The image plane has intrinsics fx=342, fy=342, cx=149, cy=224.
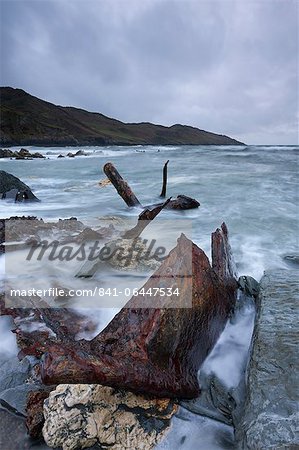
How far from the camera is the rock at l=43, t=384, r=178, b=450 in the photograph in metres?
1.81

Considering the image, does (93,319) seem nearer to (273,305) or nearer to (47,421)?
(47,421)

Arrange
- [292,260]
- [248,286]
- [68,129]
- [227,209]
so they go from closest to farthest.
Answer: [248,286] → [292,260] → [227,209] → [68,129]

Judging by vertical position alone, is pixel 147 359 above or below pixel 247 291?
above

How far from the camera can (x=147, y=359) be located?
1.80m

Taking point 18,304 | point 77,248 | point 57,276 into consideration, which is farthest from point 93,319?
point 77,248

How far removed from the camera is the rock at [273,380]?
1604 millimetres

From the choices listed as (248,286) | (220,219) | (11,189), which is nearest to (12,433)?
(248,286)

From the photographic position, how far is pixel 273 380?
1.94 m

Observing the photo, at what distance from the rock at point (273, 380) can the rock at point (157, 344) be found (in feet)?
1.24

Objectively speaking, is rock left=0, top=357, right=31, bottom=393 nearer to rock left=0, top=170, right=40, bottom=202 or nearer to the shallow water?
the shallow water

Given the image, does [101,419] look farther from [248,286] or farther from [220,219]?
[220,219]

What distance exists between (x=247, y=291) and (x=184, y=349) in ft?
5.23

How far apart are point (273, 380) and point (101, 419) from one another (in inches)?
38.5

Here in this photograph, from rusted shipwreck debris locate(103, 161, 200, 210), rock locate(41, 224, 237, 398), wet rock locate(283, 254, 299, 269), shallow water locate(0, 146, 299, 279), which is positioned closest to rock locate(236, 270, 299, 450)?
rock locate(41, 224, 237, 398)
